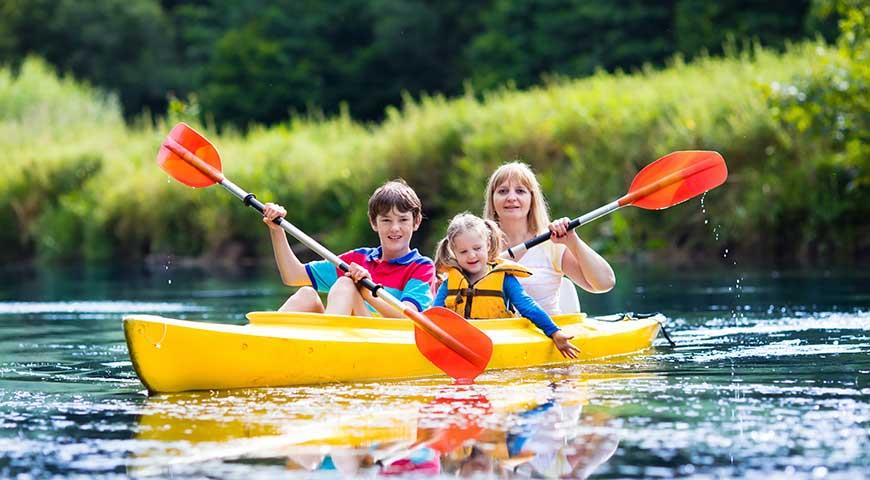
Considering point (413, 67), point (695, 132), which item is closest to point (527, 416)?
point (695, 132)

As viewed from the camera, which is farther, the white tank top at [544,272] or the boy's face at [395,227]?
the white tank top at [544,272]

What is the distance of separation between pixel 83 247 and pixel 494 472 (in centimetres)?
1874

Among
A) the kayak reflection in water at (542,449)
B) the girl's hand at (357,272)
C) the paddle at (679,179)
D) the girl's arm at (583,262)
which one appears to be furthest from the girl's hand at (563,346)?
the kayak reflection in water at (542,449)

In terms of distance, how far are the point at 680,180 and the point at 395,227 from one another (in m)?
1.83

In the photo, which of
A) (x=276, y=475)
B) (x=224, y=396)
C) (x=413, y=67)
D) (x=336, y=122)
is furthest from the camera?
(x=413, y=67)

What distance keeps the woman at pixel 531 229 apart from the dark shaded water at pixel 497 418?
55 centimetres

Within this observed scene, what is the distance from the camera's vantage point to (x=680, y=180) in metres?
7.82

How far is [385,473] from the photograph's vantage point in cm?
423

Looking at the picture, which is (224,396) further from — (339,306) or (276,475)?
(276,475)

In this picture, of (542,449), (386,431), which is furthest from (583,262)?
(542,449)

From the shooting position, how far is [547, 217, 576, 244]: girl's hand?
7.07m

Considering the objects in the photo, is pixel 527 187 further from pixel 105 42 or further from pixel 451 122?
pixel 105 42

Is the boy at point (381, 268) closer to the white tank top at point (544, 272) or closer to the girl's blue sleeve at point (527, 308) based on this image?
the girl's blue sleeve at point (527, 308)

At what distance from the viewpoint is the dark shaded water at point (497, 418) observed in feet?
14.1
